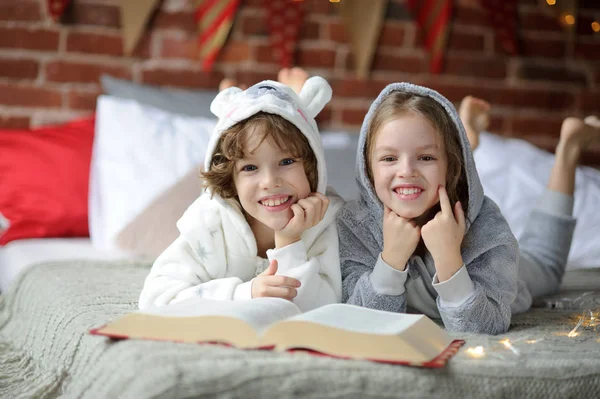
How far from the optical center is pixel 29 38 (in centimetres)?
261

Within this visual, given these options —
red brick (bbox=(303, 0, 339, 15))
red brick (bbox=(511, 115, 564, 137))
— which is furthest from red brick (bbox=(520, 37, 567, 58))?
red brick (bbox=(303, 0, 339, 15))

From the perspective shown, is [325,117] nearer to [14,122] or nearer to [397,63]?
[397,63]

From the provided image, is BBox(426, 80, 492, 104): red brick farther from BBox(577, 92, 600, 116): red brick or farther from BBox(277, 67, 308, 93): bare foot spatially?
BBox(277, 67, 308, 93): bare foot

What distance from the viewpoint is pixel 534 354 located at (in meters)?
1.18

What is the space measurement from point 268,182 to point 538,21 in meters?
1.96

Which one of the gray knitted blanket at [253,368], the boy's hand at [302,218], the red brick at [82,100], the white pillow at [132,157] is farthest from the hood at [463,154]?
the red brick at [82,100]

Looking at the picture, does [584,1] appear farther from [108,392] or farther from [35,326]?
[108,392]

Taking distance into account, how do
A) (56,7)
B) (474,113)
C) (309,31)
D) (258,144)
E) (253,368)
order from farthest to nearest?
(309,31)
(56,7)
(474,113)
(258,144)
(253,368)

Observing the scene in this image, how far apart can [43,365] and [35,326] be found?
166 millimetres

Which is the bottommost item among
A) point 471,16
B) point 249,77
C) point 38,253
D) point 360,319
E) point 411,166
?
point 38,253

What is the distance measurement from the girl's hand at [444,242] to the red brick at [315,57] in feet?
5.03

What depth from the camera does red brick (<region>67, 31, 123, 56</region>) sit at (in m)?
2.65

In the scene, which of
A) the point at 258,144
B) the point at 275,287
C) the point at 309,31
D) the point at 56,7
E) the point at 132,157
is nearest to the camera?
the point at 275,287

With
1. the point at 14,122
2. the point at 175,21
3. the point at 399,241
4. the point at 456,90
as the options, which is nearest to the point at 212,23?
the point at 175,21
